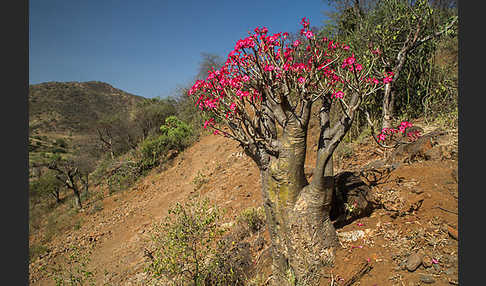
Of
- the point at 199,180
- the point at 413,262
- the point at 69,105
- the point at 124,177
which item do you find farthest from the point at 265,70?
the point at 69,105

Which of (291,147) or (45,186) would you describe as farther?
(45,186)

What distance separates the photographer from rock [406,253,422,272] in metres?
2.23

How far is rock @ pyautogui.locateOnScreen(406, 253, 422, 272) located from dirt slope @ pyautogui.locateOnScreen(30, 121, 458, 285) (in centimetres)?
4

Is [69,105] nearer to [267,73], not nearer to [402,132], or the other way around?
[267,73]

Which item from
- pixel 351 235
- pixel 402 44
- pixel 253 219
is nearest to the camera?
pixel 351 235

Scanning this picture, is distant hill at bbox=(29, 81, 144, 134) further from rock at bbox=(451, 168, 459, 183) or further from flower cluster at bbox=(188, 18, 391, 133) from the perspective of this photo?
rock at bbox=(451, 168, 459, 183)

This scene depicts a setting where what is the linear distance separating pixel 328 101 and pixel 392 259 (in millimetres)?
1894

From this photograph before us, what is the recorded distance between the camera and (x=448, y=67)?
245 inches

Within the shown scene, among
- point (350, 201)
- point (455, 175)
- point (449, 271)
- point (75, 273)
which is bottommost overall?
point (75, 273)

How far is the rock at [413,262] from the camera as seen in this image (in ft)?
7.33

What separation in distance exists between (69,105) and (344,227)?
56359mm

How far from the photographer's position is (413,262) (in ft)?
7.42

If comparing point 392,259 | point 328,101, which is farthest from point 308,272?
point 328,101

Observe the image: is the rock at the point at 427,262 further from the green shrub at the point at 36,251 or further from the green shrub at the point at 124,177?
the green shrub at the point at 124,177
